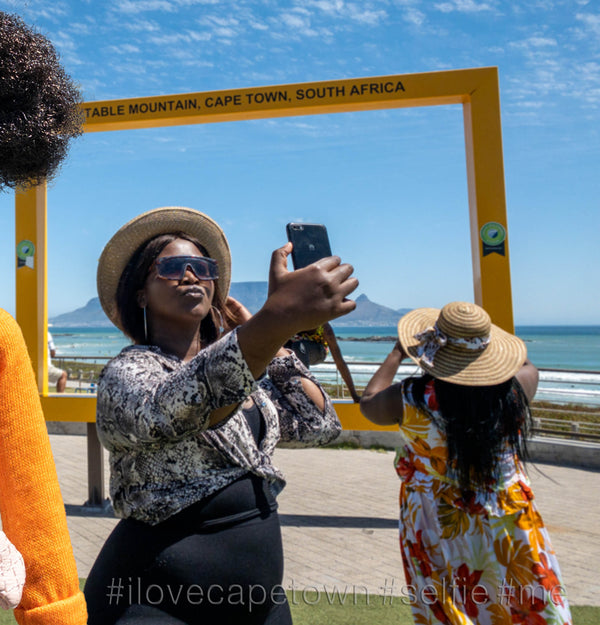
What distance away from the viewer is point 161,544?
151 cm

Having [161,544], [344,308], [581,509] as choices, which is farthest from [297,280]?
[581,509]

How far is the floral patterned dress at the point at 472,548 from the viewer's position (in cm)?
216

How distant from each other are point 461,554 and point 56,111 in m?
2.04

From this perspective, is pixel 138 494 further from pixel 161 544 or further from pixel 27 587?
pixel 27 587

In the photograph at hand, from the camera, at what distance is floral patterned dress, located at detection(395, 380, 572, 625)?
7.09ft

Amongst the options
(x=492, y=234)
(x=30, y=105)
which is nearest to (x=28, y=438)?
(x=30, y=105)

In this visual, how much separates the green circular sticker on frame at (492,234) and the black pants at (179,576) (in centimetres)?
354

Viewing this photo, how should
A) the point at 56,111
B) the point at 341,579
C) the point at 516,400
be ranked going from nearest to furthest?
the point at 56,111
the point at 516,400
the point at 341,579

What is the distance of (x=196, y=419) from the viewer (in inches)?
40.7

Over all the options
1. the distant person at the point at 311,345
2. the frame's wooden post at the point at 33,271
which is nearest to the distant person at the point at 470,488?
the distant person at the point at 311,345

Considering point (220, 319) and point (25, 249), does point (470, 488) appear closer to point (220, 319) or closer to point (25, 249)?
point (220, 319)

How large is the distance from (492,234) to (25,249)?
4020 mm

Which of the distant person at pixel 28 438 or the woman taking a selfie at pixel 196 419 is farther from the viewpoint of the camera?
the distant person at pixel 28 438

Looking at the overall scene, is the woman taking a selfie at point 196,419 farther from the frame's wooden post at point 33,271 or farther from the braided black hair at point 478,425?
the frame's wooden post at point 33,271
